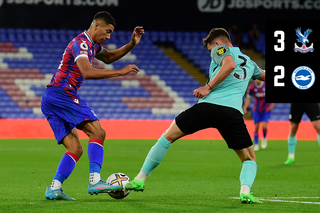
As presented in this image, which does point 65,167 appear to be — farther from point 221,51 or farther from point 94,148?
point 221,51

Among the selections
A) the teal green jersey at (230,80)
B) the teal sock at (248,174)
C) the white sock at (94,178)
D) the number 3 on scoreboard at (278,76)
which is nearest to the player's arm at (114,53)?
the teal green jersey at (230,80)

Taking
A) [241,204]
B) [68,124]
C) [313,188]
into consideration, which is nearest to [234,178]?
[313,188]

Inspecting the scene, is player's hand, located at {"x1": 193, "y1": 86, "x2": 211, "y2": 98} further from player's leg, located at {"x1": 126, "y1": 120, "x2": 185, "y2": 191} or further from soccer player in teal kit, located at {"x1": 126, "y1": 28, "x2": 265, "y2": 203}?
player's leg, located at {"x1": 126, "y1": 120, "x2": 185, "y2": 191}

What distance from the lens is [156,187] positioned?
6.71 metres

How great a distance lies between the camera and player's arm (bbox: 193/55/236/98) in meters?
4.79

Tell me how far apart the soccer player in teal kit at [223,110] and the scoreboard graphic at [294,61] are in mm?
13729

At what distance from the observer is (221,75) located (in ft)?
15.7

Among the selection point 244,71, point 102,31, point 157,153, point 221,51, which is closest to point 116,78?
point 102,31

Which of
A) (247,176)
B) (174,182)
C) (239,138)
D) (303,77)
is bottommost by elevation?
(303,77)

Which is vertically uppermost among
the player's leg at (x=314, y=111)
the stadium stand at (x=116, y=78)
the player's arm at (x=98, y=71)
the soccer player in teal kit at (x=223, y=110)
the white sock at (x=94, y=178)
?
the player's arm at (x=98, y=71)

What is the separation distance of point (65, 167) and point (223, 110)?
183 centimetres

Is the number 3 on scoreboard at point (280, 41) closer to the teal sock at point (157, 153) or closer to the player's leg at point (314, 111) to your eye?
the player's leg at point (314, 111)

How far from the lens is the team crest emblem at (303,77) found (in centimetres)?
2044

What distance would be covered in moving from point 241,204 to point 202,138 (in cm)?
1380
